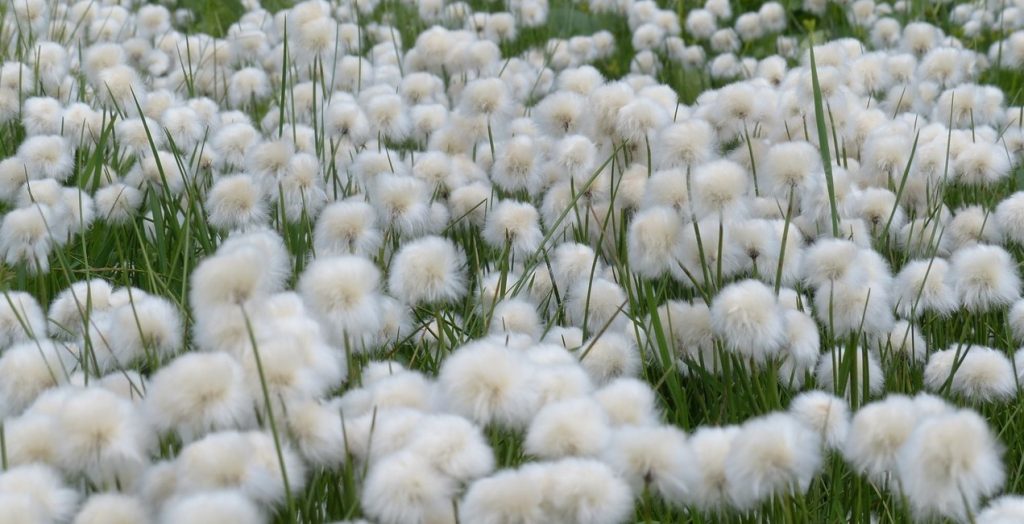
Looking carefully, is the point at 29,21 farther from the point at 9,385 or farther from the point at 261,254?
the point at 261,254

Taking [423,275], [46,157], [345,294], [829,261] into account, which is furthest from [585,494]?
[46,157]

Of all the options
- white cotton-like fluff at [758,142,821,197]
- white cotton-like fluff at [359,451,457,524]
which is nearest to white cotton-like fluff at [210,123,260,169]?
white cotton-like fluff at [758,142,821,197]

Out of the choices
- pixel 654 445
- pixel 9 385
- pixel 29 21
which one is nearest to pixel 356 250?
pixel 9 385

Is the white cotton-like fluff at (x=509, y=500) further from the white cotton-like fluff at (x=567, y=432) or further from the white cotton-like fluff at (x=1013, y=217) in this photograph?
the white cotton-like fluff at (x=1013, y=217)

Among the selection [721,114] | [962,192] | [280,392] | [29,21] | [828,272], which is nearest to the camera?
[280,392]

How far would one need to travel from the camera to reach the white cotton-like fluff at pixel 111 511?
4.64ft

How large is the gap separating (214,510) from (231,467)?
0.11m

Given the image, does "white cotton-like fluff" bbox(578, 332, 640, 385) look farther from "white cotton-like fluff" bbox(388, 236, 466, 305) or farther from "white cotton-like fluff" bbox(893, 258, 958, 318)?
"white cotton-like fluff" bbox(893, 258, 958, 318)

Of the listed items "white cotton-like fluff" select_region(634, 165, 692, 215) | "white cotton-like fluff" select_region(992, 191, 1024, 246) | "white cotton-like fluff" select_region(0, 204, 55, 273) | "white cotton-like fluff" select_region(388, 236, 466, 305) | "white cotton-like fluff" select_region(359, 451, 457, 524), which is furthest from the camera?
"white cotton-like fluff" select_region(992, 191, 1024, 246)

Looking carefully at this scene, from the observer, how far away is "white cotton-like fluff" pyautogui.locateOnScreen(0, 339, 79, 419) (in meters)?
1.81

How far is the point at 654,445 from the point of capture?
1483 mm

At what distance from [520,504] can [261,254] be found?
440mm

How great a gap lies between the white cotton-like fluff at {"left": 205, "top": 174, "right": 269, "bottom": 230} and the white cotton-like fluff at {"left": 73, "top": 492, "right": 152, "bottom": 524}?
131cm

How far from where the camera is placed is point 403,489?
4.68ft
